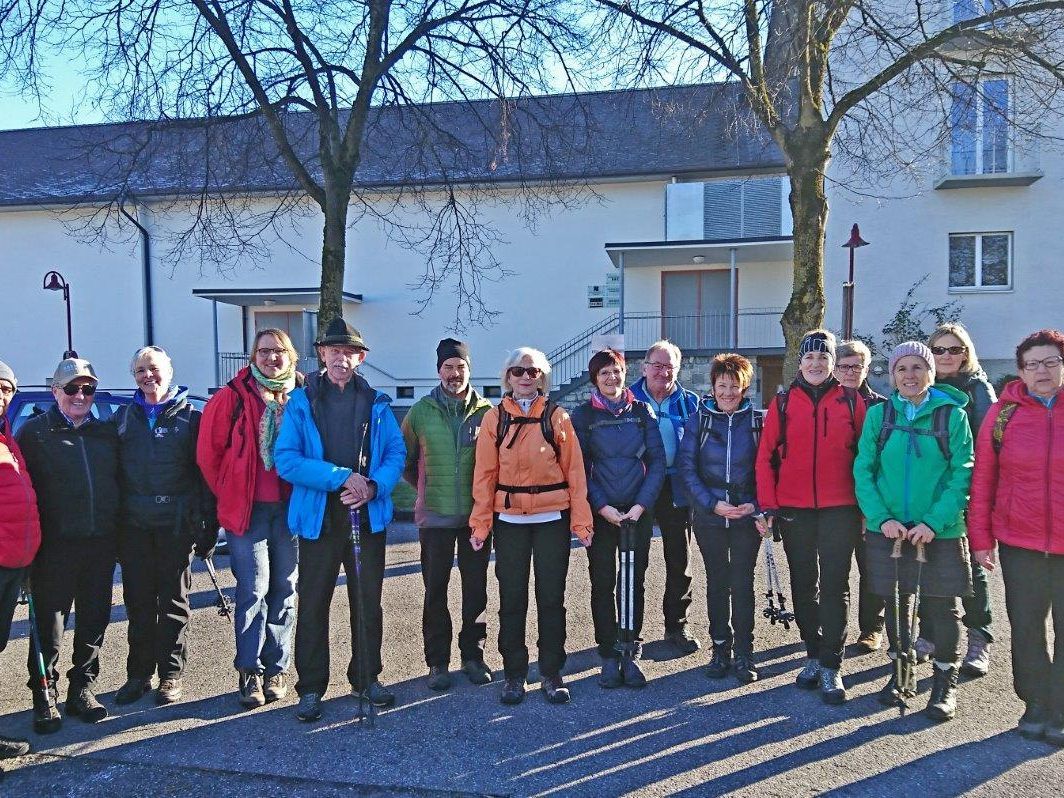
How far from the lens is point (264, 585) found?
4.27 m

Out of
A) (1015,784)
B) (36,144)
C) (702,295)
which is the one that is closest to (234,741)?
(1015,784)

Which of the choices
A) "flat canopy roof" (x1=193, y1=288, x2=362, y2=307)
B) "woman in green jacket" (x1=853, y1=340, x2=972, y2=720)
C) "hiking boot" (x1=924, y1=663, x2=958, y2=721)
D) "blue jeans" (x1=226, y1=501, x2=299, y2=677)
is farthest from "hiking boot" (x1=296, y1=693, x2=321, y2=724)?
"flat canopy roof" (x1=193, y1=288, x2=362, y2=307)

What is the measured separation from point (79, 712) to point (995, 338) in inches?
762

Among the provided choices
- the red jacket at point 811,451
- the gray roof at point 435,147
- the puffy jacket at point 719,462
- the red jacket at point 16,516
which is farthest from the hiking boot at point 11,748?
the gray roof at point 435,147

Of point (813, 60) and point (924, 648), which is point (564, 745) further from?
point (813, 60)

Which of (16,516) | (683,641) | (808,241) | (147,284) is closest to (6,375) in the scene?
(16,516)

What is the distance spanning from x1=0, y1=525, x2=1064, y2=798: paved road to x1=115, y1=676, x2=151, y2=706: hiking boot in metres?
0.06

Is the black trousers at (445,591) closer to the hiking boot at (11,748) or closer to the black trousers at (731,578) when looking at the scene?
the black trousers at (731,578)

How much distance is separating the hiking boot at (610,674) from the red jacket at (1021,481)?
2066 mm

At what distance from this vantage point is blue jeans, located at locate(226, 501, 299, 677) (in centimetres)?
418

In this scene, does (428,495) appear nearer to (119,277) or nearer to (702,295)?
(702,295)

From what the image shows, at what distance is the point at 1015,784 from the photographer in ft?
10.5

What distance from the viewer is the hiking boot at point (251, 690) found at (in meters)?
4.10

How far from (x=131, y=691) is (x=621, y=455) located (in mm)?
3165
